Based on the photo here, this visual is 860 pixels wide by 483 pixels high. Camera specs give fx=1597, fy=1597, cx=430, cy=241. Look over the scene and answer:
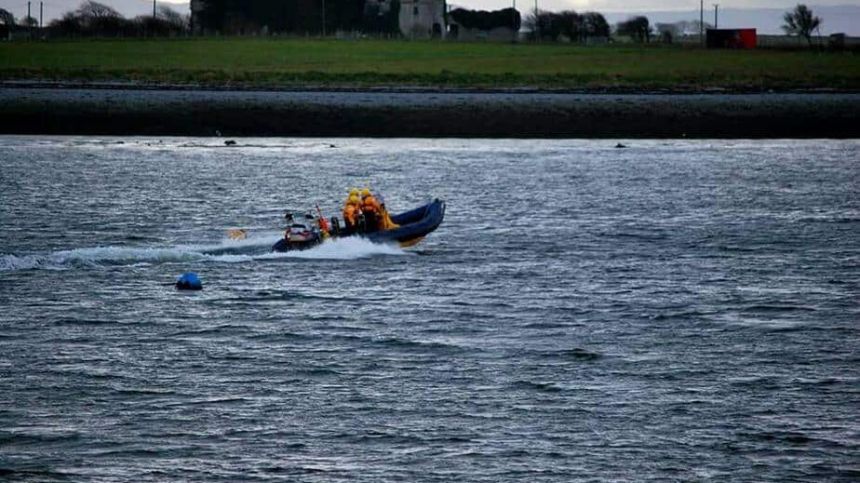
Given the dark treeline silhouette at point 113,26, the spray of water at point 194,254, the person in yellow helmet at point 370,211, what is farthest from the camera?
the dark treeline silhouette at point 113,26

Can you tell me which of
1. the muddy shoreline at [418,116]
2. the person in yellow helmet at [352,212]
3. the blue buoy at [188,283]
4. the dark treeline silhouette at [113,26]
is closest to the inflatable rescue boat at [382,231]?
the person in yellow helmet at [352,212]

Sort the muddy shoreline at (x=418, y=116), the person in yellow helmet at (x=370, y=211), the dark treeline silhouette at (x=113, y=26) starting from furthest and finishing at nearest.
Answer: the dark treeline silhouette at (x=113, y=26) < the muddy shoreline at (x=418, y=116) < the person in yellow helmet at (x=370, y=211)

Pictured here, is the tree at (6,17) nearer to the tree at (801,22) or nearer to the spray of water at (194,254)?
the tree at (801,22)

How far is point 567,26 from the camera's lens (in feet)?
590

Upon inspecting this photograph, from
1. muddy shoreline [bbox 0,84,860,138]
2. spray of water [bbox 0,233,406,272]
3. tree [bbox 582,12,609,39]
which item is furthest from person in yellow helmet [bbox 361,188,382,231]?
tree [bbox 582,12,609,39]

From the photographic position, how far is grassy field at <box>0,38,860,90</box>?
3996 inches

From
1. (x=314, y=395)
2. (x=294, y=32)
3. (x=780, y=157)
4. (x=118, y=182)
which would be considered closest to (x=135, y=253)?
(x=314, y=395)

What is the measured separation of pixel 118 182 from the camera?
173 feet

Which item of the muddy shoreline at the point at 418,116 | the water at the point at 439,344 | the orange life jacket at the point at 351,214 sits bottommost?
the water at the point at 439,344

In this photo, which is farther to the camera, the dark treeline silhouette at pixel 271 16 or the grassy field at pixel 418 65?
the dark treeline silhouette at pixel 271 16

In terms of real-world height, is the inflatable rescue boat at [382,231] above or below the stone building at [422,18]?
below

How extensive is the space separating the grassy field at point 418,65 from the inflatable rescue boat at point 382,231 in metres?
62.3

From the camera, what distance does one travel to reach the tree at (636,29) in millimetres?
182600

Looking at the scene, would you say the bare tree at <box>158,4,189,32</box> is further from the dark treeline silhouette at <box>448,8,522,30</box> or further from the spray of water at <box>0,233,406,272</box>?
the spray of water at <box>0,233,406,272</box>
